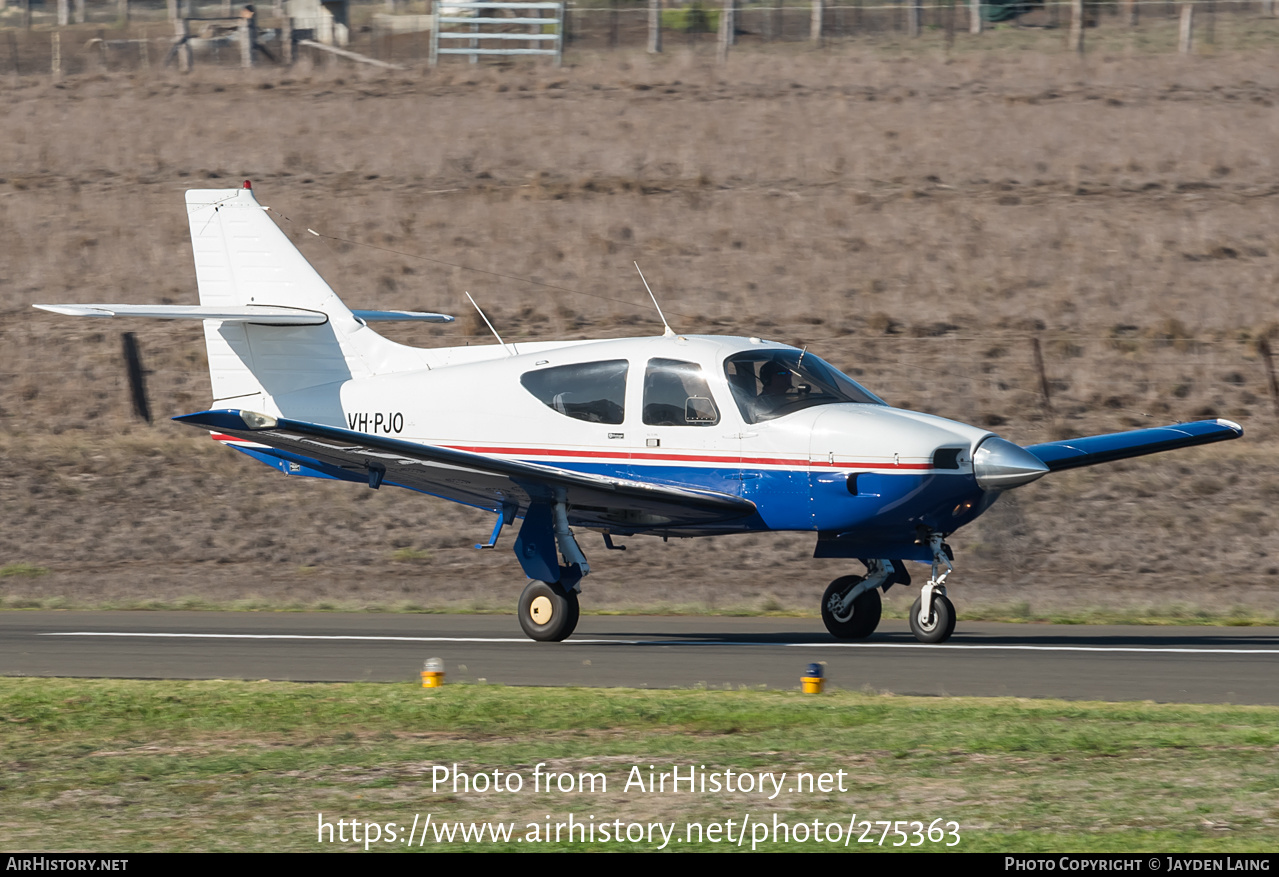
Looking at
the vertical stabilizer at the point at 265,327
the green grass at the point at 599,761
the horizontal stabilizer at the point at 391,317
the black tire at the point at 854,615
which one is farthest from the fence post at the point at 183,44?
the green grass at the point at 599,761

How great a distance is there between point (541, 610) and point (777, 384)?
9.52 feet

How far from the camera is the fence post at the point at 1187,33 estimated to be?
4216 cm

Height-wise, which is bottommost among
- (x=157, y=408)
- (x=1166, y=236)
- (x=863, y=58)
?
(x=157, y=408)

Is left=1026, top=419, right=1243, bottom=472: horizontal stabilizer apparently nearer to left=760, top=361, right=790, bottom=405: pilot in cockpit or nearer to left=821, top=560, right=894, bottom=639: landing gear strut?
left=821, top=560, right=894, bottom=639: landing gear strut

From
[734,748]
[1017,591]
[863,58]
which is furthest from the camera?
[863,58]

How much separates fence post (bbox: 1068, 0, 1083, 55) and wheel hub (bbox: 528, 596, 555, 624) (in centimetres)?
3263

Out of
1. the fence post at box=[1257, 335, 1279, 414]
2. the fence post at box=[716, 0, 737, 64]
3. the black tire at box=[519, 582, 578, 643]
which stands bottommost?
the fence post at box=[1257, 335, 1279, 414]

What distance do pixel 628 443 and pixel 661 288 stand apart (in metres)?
17.5

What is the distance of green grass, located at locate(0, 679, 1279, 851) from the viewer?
6.64 metres

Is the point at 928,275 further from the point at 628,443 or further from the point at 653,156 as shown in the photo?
the point at 628,443

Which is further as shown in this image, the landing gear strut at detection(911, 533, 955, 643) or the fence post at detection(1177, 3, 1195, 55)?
the fence post at detection(1177, 3, 1195, 55)

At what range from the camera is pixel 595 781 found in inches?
295

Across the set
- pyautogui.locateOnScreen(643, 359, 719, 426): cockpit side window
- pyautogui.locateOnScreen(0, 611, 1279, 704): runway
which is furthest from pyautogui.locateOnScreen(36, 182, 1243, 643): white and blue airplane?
pyautogui.locateOnScreen(0, 611, 1279, 704): runway
